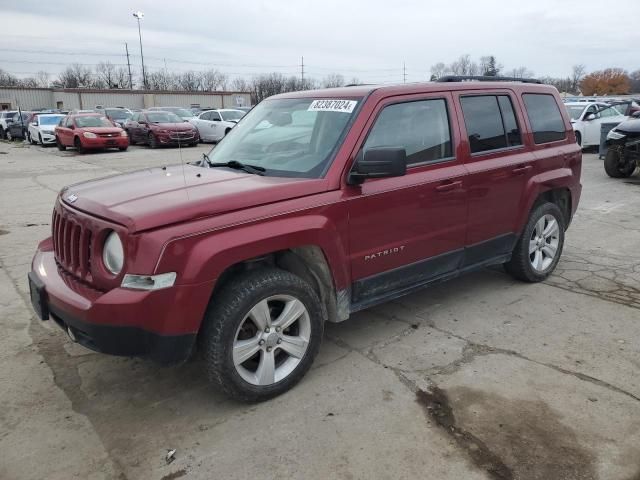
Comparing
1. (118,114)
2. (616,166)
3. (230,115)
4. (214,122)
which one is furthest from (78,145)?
(616,166)

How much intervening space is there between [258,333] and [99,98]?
2268 inches

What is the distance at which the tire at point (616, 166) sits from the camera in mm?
11688

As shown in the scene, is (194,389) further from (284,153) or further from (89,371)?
(284,153)

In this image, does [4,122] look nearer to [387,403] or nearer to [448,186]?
[448,186]

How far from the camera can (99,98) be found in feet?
178

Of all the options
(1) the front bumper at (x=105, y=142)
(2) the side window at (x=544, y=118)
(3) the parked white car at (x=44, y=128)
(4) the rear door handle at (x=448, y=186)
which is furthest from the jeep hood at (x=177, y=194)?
(3) the parked white car at (x=44, y=128)

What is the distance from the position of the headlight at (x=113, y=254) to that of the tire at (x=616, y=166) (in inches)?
460

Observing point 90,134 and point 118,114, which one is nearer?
point 90,134

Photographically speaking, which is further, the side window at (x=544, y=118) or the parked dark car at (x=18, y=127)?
the parked dark car at (x=18, y=127)

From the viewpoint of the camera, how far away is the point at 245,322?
10.4ft

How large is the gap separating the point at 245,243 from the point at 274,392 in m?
0.98

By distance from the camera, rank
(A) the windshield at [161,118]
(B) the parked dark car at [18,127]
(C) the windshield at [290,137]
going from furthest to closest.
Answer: (B) the parked dark car at [18,127] → (A) the windshield at [161,118] → (C) the windshield at [290,137]

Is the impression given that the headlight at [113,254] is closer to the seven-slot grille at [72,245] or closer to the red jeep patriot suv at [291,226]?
the red jeep patriot suv at [291,226]

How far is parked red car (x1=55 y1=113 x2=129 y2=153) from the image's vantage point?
2053cm
